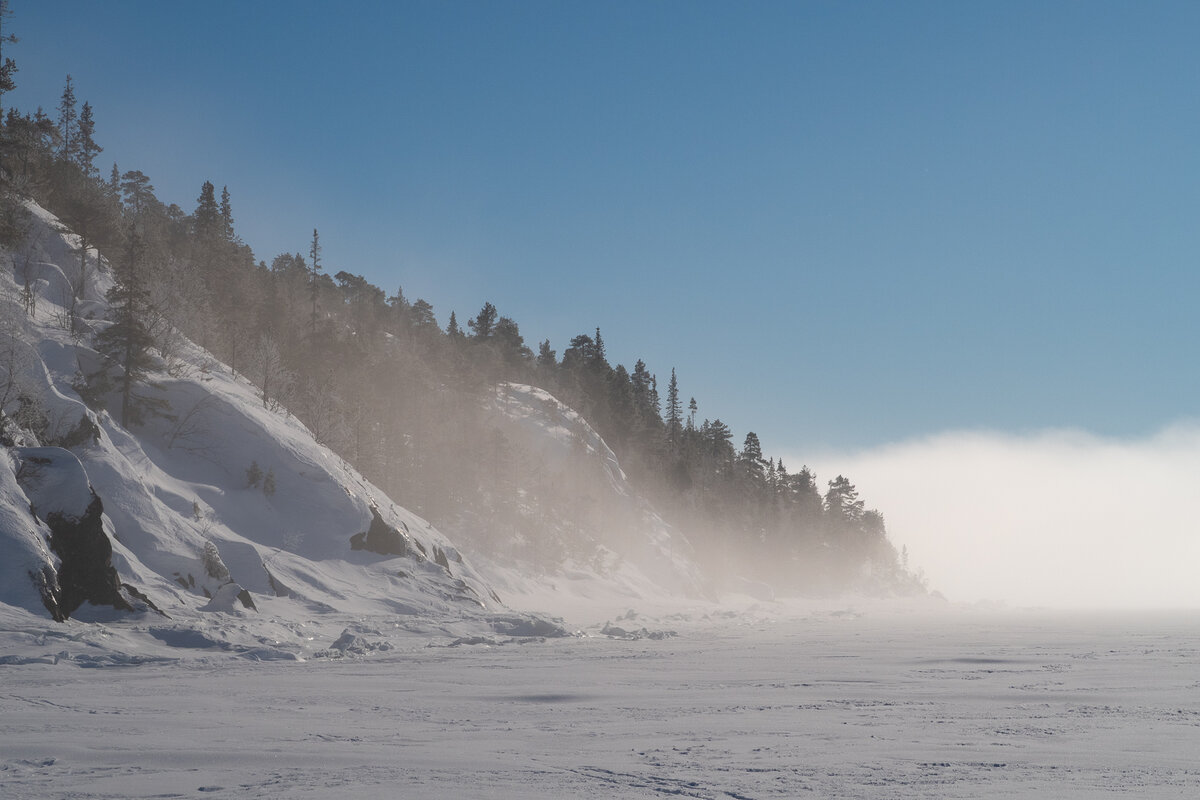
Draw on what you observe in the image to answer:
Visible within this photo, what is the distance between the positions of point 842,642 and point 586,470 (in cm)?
5130

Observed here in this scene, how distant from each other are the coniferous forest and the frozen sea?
45.9ft

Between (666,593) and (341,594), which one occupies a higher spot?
(341,594)

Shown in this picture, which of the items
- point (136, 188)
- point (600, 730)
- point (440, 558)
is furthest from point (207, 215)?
point (600, 730)

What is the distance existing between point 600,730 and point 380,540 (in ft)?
73.9

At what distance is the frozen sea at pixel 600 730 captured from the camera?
17.9 ft

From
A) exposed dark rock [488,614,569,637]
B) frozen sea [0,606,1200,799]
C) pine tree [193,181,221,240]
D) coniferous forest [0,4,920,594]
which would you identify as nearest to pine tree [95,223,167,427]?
coniferous forest [0,4,920,594]

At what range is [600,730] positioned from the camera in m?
7.75

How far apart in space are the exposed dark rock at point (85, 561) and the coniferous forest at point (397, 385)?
3.80m

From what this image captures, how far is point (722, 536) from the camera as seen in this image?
9131 centimetres

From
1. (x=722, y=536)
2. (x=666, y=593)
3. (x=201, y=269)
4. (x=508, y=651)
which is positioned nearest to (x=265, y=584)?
(x=508, y=651)


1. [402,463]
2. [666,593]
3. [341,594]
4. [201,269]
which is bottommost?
[666,593]

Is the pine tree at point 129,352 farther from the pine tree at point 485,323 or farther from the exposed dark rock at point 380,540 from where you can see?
the pine tree at point 485,323

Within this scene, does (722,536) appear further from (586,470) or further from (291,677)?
(291,677)

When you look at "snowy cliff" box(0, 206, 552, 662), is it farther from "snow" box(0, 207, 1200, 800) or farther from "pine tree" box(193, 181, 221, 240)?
"pine tree" box(193, 181, 221, 240)
